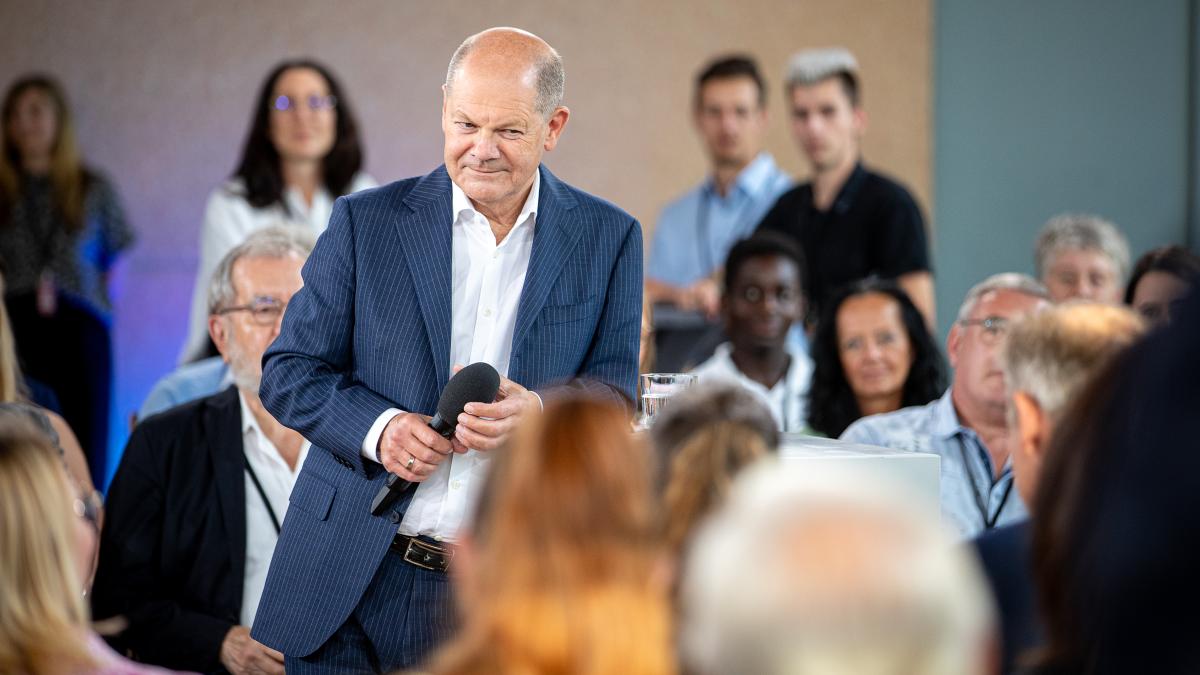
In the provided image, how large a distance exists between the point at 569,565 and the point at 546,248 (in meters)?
1.23

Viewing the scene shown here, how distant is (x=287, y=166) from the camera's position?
16.0 feet

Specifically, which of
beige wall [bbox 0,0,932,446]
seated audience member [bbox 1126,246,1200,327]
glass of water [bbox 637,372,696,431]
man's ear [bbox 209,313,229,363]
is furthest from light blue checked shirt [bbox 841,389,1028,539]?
beige wall [bbox 0,0,932,446]

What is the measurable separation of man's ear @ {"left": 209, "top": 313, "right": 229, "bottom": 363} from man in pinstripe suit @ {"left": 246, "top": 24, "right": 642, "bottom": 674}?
0.96m

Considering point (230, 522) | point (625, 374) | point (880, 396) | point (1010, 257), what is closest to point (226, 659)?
point (230, 522)

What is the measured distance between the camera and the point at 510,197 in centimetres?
235

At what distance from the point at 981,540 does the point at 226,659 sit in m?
1.74

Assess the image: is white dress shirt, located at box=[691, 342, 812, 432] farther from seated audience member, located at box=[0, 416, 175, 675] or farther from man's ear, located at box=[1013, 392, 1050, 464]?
seated audience member, located at box=[0, 416, 175, 675]

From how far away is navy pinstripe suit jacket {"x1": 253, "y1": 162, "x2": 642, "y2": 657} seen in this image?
89.0 inches

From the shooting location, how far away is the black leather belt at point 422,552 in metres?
2.29

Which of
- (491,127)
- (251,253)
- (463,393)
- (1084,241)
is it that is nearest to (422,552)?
(463,393)

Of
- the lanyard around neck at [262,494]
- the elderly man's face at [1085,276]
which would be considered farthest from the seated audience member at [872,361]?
the lanyard around neck at [262,494]

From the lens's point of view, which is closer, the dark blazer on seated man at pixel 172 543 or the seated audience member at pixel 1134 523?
the seated audience member at pixel 1134 523

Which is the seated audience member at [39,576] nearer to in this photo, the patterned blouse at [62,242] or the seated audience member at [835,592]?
the seated audience member at [835,592]

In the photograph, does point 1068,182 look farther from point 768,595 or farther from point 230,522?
point 768,595
